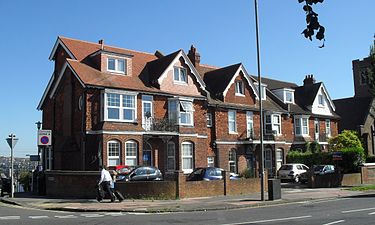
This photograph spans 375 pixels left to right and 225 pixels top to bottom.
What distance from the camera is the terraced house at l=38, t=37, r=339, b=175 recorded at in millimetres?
28875

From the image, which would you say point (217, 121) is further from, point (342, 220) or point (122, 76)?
point (342, 220)

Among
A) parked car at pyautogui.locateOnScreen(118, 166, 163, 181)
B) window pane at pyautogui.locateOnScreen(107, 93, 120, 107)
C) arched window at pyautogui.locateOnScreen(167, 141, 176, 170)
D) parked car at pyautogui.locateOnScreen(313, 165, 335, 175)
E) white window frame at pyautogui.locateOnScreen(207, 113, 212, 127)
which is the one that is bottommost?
parked car at pyautogui.locateOnScreen(313, 165, 335, 175)

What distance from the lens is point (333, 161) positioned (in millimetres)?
36875

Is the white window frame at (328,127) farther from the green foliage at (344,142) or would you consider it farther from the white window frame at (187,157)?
the white window frame at (187,157)

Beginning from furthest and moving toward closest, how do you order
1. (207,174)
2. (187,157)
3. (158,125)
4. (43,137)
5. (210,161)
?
(210,161) < (187,157) < (158,125) < (207,174) < (43,137)

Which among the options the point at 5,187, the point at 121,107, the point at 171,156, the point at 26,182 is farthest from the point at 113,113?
the point at 26,182

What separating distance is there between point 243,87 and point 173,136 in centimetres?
983

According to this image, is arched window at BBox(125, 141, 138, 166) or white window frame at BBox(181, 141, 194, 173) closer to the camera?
arched window at BBox(125, 141, 138, 166)

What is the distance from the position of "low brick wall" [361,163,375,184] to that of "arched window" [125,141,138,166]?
Result: 18.4m

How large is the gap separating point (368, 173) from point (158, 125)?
1802 centimetres

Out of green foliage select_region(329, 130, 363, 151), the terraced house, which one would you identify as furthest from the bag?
green foliage select_region(329, 130, 363, 151)

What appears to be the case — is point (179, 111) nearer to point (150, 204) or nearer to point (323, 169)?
point (323, 169)

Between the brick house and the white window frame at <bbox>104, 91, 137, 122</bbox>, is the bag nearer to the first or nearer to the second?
the white window frame at <bbox>104, 91, 137, 122</bbox>

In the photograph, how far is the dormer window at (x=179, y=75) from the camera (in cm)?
3372
